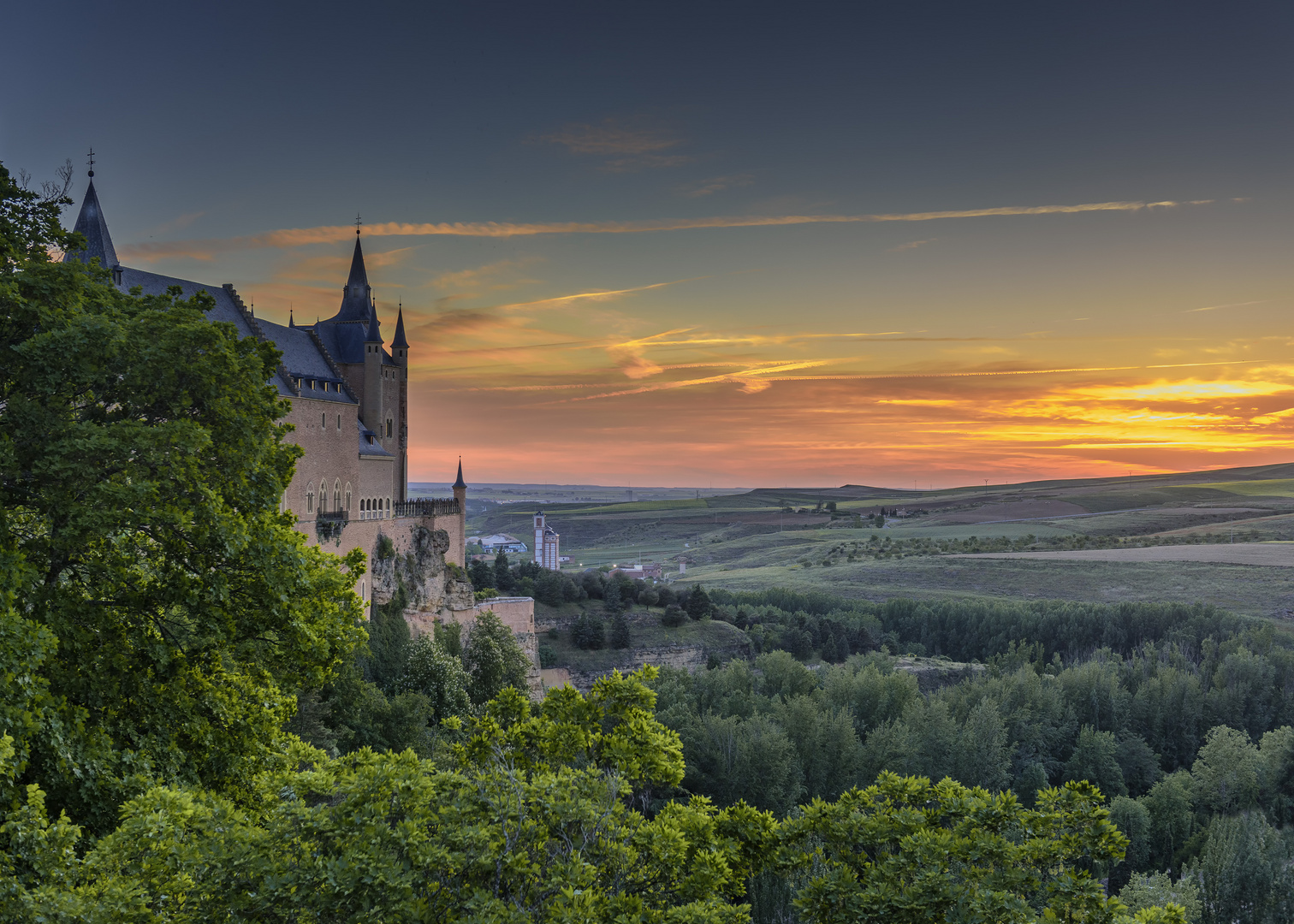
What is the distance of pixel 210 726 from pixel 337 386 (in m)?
40.0

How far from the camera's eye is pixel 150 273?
43188 millimetres

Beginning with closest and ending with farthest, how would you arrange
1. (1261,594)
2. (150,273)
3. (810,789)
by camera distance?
(150,273) < (810,789) < (1261,594)

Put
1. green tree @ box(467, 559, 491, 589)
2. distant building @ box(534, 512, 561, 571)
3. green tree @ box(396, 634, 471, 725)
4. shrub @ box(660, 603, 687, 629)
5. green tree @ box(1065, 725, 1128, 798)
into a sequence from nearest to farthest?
1. green tree @ box(396, 634, 471, 725)
2. green tree @ box(1065, 725, 1128, 798)
3. green tree @ box(467, 559, 491, 589)
4. shrub @ box(660, 603, 687, 629)
5. distant building @ box(534, 512, 561, 571)

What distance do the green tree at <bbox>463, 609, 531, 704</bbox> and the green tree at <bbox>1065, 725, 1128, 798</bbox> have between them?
3454cm

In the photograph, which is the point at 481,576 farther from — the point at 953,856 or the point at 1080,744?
the point at 953,856

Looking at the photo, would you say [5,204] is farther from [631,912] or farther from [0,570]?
[631,912]

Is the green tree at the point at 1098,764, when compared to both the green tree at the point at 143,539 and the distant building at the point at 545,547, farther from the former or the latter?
the distant building at the point at 545,547

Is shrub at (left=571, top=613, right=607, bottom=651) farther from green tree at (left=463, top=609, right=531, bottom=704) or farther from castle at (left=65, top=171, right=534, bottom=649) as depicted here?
green tree at (left=463, top=609, right=531, bottom=704)

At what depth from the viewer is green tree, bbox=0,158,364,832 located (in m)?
13.6

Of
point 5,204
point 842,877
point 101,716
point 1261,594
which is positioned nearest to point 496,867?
point 842,877

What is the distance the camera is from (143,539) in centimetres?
1549

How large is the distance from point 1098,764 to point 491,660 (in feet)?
125

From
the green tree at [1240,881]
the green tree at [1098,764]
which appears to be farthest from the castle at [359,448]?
the green tree at [1240,881]

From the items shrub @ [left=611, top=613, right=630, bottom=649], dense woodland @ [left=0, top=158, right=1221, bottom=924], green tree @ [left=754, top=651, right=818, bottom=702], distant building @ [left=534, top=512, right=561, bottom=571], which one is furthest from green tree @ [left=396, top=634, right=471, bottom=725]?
distant building @ [left=534, top=512, right=561, bottom=571]
